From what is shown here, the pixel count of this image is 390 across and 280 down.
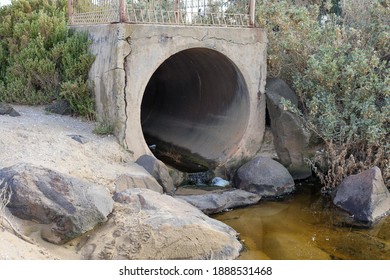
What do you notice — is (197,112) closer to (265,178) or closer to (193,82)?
(193,82)

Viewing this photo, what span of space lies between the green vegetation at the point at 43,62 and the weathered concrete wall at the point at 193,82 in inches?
15.7

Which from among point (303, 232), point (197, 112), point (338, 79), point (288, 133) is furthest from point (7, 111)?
point (338, 79)

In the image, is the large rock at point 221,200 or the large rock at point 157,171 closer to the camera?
the large rock at point 221,200

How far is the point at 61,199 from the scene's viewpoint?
5266 mm

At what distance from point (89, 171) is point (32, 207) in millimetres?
1742

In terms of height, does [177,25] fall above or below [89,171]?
above

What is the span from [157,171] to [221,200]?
3.66 ft

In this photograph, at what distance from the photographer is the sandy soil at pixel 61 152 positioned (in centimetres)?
629

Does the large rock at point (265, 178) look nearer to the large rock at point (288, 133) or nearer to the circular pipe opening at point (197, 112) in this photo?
the large rock at point (288, 133)

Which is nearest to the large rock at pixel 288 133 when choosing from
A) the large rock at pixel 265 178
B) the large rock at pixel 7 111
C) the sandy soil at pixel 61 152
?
the large rock at pixel 265 178

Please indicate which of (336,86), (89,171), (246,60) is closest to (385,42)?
(336,86)
